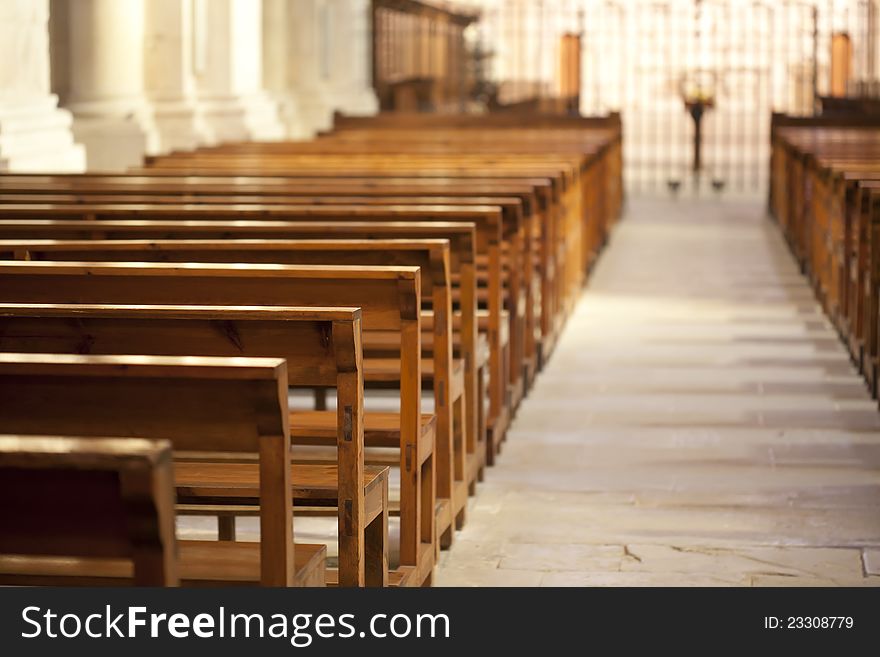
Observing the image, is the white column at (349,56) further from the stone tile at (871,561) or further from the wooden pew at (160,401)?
the wooden pew at (160,401)

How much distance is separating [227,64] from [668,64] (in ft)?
45.5

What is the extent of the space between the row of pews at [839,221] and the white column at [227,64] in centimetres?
410

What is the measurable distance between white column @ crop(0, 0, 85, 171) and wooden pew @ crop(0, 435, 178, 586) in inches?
231

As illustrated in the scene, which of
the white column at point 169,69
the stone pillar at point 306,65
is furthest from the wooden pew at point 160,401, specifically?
the stone pillar at point 306,65

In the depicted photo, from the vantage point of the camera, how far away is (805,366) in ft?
22.5

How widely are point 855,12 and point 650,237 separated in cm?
1456

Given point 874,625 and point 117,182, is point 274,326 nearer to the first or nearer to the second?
point 874,625

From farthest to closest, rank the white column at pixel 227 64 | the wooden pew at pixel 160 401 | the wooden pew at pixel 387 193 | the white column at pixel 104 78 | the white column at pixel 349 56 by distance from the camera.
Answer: the white column at pixel 349 56 → the white column at pixel 227 64 → the white column at pixel 104 78 → the wooden pew at pixel 387 193 → the wooden pew at pixel 160 401

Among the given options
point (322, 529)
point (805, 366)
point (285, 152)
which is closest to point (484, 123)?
point (285, 152)

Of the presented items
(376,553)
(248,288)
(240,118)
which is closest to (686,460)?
(376,553)

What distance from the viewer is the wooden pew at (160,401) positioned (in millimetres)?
2205

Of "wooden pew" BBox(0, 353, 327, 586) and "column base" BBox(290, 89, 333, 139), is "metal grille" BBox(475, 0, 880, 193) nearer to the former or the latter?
"column base" BBox(290, 89, 333, 139)

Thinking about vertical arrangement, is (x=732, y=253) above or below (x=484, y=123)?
below

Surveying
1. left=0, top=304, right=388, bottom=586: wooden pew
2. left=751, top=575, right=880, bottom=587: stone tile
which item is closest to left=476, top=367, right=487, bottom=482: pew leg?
left=751, top=575, right=880, bottom=587: stone tile
